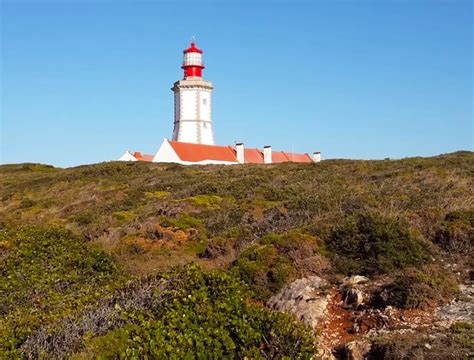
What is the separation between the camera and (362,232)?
991 centimetres

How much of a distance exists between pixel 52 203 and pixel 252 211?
37.8 ft

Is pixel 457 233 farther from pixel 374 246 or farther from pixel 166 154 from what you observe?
pixel 166 154

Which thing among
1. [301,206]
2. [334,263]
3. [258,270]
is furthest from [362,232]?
[301,206]

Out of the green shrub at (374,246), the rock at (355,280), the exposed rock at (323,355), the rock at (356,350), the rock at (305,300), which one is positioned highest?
the green shrub at (374,246)

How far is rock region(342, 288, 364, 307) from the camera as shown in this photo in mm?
7346

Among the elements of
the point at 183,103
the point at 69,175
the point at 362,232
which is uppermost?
the point at 183,103

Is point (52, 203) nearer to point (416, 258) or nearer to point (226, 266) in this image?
point (226, 266)

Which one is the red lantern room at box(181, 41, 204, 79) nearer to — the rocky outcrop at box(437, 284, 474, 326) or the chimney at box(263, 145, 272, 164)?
the chimney at box(263, 145, 272, 164)

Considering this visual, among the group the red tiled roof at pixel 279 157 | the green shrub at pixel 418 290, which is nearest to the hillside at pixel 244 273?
the green shrub at pixel 418 290

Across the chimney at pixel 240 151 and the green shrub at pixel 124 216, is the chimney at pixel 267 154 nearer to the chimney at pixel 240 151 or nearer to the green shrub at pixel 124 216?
the chimney at pixel 240 151

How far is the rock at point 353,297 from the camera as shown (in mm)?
7346

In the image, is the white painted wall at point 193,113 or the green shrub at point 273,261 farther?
the white painted wall at point 193,113

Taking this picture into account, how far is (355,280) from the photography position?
26.7 ft

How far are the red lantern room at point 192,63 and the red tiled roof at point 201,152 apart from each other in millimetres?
10377
